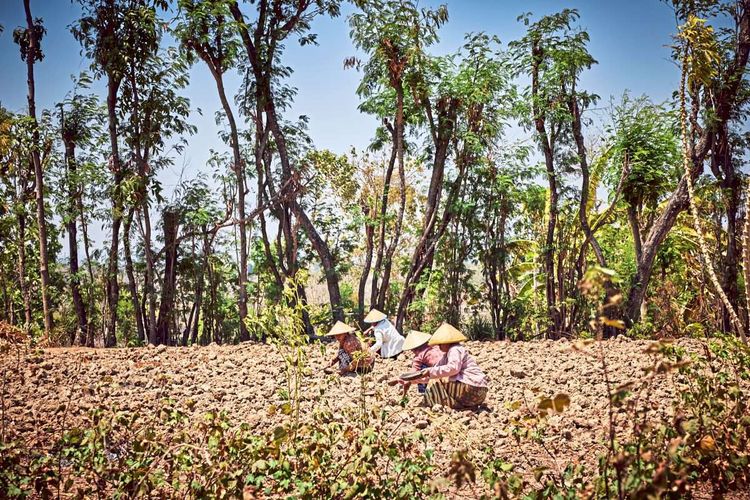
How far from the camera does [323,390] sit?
3227 millimetres

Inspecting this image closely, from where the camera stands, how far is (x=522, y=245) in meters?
12.9

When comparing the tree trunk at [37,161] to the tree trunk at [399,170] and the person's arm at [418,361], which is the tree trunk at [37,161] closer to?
the tree trunk at [399,170]

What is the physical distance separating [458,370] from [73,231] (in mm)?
10622

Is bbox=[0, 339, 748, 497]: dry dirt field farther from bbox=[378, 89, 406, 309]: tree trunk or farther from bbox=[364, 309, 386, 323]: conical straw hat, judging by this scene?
bbox=[378, 89, 406, 309]: tree trunk

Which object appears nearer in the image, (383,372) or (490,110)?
(383,372)

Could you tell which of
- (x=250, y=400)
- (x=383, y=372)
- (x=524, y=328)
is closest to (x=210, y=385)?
(x=250, y=400)

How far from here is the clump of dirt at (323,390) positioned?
3959mm

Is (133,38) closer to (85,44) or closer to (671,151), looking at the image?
(85,44)

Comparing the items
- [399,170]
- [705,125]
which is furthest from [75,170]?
[705,125]

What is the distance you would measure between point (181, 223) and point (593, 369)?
29.5 feet

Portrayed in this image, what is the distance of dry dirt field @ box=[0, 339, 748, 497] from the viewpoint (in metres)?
3.99

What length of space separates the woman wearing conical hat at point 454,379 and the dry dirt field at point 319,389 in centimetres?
17

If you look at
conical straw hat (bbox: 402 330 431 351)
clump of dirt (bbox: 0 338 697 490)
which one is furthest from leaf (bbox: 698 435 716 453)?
conical straw hat (bbox: 402 330 431 351)

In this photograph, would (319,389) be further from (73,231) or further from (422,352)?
(73,231)
